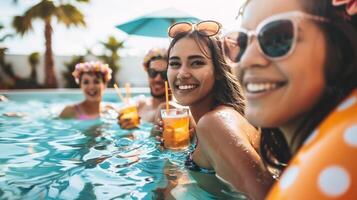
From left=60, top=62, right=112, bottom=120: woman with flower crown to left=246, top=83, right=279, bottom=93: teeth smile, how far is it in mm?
5607

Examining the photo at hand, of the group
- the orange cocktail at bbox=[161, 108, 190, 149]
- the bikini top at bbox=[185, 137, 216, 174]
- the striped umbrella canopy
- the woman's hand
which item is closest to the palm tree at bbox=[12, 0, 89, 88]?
the striped umbrella canopy

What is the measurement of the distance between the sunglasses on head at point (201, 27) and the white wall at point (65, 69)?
56.7ft

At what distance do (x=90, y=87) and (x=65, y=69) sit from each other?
46.2ft

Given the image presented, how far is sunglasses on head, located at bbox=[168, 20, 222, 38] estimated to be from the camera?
2676mm

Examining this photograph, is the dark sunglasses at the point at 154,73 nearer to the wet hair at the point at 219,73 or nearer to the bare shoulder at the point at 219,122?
the wet hair at the point at 219,73

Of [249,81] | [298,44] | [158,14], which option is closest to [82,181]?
[249,81]

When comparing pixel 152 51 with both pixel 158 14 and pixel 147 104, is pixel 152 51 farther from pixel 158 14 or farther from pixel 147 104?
pixel 158 14

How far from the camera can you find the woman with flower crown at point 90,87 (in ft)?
21.9

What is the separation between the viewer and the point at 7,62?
18500 mm

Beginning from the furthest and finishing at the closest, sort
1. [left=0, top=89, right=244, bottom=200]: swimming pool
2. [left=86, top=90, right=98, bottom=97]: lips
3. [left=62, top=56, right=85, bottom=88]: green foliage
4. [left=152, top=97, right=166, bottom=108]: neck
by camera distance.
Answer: [left=62, top=56, right=85, bottom=88]: green foliage, [left=86, top=90, right=98, bottom=97]: lips, [left=152, top=97, right=166, bottom=108]: neck, [left=0, top=89, right=244, bottom=200]: swimming pool

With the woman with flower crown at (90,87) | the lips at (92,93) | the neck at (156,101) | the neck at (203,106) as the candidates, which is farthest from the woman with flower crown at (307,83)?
the lips at (92,93)

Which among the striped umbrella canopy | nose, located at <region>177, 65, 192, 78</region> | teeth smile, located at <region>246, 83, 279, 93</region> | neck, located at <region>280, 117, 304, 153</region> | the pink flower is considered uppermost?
the striped umbrella canopy

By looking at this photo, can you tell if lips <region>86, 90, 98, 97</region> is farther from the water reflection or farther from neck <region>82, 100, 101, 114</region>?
the water reflection

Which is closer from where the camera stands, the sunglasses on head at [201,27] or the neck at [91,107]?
the sunglasses on head at [201,27]
